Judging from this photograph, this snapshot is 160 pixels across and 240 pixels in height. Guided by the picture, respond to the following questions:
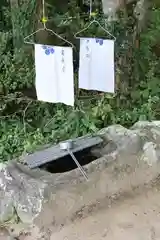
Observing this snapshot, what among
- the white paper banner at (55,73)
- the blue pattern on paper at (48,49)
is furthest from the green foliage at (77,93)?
the blue pattern on paper at (48,49)

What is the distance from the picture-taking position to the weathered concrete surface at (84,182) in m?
3.21

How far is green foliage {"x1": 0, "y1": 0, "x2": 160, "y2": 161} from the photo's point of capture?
4.35 m

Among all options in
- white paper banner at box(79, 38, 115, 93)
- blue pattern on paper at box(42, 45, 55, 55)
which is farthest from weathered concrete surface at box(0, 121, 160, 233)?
blue pattern on paper at box(42, 45, 55, 55)

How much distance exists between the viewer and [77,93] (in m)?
4.74

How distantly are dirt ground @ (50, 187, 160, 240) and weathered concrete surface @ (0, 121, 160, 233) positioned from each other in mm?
78

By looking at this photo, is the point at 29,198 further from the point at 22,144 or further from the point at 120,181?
the point at 22,144

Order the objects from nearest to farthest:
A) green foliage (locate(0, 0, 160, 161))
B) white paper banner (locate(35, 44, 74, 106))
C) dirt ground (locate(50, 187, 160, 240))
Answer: dirt ground (locate(50, 187, 160, 240)), white paper banner (locate(35, 44, 74, 106)), green foliage (locate(0, 0, 160, 161))

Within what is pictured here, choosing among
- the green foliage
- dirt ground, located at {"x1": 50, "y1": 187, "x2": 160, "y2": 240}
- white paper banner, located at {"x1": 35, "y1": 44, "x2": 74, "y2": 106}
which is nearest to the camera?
dirt ground, located at {"x1": 50, "y1": 187, "x2": 160, "y2": 240}

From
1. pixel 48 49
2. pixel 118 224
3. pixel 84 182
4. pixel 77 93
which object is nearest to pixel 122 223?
pixel 118 224

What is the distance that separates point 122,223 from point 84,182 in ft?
1.45

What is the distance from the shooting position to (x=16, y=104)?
496 centimetres

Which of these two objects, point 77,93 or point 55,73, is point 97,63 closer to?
point 55,73

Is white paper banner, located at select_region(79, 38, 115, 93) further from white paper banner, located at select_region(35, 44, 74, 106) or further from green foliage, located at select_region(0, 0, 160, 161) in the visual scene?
green foliage, located at select_region(0, 0, 160, 161)

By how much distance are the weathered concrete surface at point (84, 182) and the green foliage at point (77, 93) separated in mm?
707
